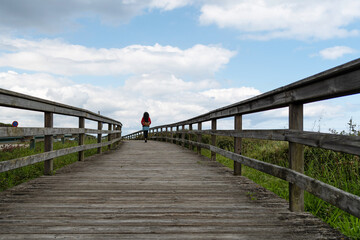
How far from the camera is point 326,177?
221 inches

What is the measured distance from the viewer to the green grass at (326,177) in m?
3.33

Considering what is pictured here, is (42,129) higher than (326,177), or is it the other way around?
(42,129)

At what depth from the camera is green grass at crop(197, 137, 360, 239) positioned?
333 centimetres

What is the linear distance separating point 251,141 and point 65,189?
988 centimetres

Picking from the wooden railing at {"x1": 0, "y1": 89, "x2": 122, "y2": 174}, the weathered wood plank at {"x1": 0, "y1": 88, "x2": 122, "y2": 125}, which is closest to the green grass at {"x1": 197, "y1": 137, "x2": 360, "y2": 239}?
the wooden railing at {"x1": 0, "y1": 89, "x2": 122, "y2": 174}

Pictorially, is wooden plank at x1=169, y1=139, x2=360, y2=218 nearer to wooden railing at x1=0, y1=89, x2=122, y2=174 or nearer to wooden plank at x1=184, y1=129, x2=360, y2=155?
wooden plank at x1=184, y1=129, x2=360, y2=155

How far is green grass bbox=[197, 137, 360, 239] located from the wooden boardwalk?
396 mm

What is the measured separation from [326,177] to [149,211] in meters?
3.86

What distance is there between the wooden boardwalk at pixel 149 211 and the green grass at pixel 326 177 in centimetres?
40

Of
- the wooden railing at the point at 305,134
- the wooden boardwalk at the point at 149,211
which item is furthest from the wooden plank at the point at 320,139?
the wooden boardwalk at the point at 149,211

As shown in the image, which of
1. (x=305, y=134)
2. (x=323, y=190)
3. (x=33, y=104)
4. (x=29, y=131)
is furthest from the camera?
(x=33, y=104)

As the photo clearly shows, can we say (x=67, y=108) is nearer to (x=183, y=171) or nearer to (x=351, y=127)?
(x=183, y=171)

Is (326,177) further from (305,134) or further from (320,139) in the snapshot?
(320,139)

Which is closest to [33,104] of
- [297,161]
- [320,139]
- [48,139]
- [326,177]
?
[48,139]
